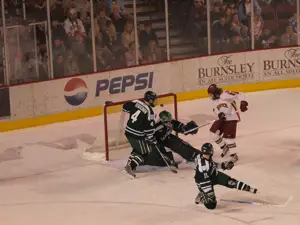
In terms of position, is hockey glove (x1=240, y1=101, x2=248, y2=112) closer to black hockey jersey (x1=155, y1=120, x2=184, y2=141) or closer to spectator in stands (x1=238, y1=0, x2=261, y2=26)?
black hockey jersey (x1=155, y1=120, x2=184, y2=141)

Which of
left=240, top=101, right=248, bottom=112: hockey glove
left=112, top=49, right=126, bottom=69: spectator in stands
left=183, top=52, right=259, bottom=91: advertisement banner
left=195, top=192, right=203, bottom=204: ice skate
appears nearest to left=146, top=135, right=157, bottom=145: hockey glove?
left=240, top=101, right=248, bottom=112: hockey glove

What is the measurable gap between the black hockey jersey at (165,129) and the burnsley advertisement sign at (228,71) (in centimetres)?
463

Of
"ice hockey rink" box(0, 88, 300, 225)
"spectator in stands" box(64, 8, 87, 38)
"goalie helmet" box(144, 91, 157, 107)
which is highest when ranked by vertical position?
"spectator in stands" box(64, 8, 87, 38)

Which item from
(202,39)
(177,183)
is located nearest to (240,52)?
(202,39)

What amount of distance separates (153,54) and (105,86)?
4.05 feet

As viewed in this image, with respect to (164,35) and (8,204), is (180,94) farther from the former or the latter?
(8,204)

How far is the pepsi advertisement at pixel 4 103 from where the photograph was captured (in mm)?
14336

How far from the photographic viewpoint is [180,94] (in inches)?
643

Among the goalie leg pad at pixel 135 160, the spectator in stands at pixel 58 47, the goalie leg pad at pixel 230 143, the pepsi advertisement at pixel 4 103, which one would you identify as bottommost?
the goalie leg pad at pixel 135 160

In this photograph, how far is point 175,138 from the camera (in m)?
12.0

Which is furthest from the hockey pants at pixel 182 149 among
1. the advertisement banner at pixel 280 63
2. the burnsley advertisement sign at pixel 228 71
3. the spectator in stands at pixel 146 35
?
the advertisement banner at pixel 280 63

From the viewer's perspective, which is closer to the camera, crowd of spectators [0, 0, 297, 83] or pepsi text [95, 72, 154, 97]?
crowd of spectators [0, 0, 297, 83]

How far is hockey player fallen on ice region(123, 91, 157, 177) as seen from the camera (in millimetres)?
11633

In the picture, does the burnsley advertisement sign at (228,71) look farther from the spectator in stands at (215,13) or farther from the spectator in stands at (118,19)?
the spectator in stands at (118,19)
